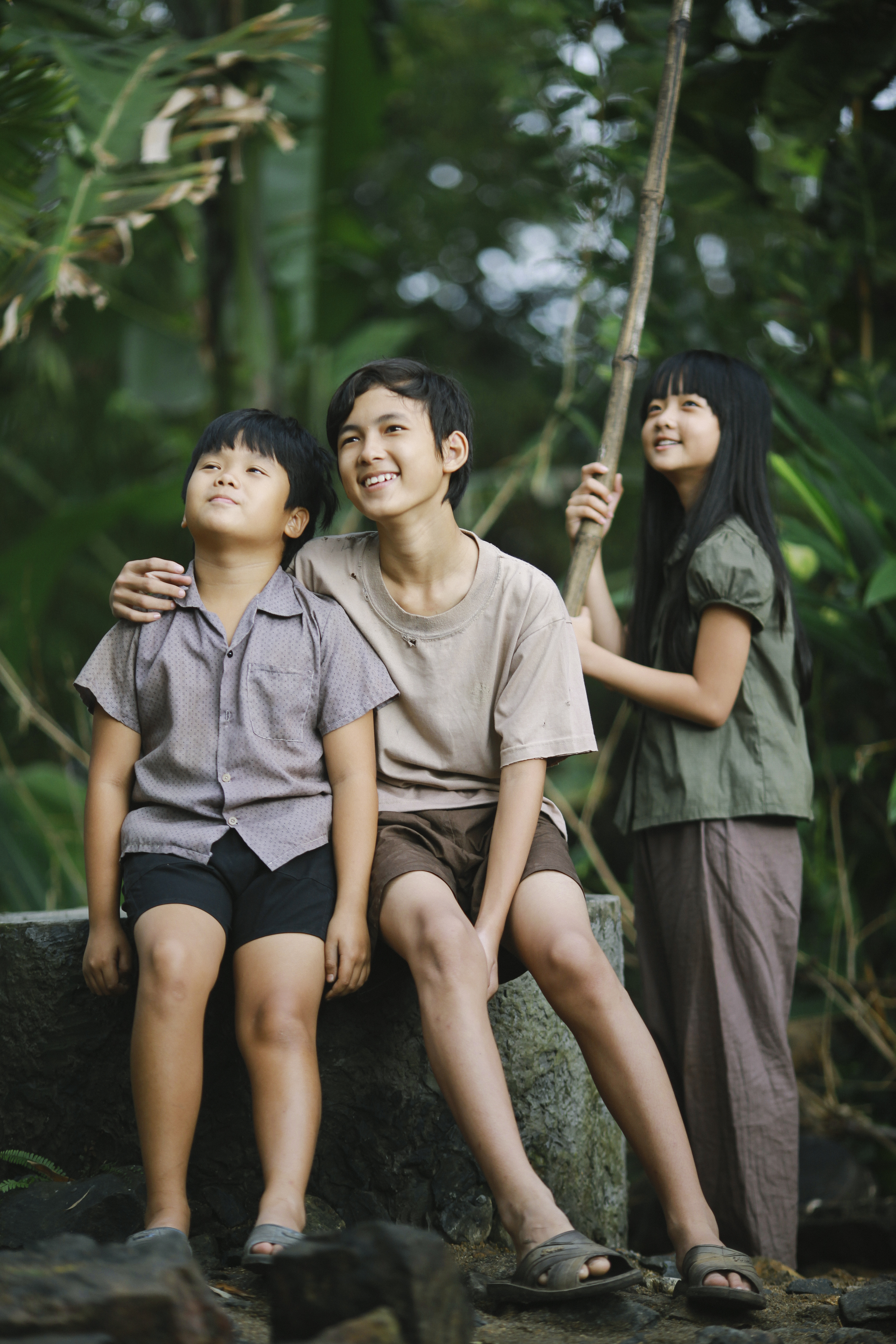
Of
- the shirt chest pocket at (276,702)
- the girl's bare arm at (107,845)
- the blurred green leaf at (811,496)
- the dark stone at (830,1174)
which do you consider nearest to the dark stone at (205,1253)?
the girl's bare arm at (107,845)

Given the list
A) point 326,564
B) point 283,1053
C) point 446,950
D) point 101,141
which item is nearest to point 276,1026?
point 283,1053

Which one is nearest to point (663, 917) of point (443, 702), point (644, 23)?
Answer: point (443, 702)

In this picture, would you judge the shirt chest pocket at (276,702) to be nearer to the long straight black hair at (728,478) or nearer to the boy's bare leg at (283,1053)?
the boy's bare leg at (283,1053)

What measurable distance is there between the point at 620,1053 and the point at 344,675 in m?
0.71

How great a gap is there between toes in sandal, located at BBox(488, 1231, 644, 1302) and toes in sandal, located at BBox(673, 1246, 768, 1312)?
4.1 inches

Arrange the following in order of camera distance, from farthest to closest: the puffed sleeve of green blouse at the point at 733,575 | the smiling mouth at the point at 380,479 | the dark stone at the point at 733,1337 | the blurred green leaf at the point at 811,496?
the blurred green leaf at the point at 811,496
the puffed sleeve of green blouse at the point at 733,575
the smiling mouth at the point at 380,479
the dark stone at the point at 733,1337

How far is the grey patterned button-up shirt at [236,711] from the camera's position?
5.82ft

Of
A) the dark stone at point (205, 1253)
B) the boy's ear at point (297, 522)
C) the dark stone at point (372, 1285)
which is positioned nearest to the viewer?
the dark stone at point (372, 1285)

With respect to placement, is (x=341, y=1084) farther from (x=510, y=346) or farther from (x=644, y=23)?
(x=510, y=346)

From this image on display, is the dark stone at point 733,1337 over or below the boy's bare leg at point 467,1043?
below

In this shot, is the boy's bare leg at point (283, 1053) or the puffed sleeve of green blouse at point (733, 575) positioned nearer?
the boy's bare leg at point (283, 1053)

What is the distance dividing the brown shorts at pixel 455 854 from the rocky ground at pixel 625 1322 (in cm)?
48

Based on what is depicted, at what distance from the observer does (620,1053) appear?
1614 millimetres

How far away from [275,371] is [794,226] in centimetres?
178
